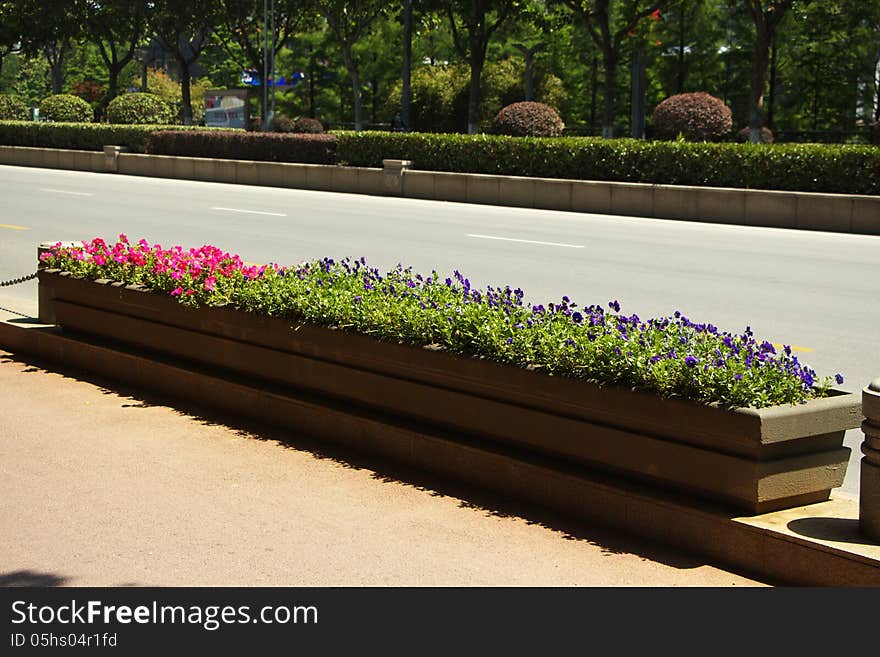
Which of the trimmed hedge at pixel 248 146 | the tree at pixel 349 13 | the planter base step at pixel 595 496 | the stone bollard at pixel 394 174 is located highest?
the tree at pixel 349 13

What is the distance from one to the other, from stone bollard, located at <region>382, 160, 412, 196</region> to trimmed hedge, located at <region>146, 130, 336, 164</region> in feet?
11.8

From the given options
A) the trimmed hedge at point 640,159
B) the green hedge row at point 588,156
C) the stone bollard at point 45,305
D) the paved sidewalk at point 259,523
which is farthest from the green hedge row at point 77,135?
the paved sidewalk at point 259,523

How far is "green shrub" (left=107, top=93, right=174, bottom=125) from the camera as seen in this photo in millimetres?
43625

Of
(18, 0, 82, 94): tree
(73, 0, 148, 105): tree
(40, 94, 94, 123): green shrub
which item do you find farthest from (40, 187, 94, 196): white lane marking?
(18, 0, 82, 94): tree

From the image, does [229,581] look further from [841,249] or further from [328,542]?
[841,249]

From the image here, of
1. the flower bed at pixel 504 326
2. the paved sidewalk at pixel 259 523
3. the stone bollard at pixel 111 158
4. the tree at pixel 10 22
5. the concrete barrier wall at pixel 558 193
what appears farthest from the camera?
the tree at pixel 10 22

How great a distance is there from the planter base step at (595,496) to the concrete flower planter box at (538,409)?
7 cm

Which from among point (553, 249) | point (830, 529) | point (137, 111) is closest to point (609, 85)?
point (137, 111)

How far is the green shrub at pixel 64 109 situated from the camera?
45.5 meters

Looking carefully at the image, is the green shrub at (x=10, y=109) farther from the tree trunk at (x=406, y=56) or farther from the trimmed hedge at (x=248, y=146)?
the trimmed hedge at (x=248, y=146)

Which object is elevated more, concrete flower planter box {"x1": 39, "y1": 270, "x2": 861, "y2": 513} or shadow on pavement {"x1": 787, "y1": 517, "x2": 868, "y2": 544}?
concrete flower planter box {"x1": 39, "y1": 270, "x2": 861, "y2": 513}

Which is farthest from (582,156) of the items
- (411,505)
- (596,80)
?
(596,80)

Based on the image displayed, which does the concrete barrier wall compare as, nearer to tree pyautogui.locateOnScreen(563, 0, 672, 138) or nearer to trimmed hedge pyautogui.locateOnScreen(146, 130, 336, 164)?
trimmed hedge pyautogui.locateOnScreen(146, 130, 336, 164)

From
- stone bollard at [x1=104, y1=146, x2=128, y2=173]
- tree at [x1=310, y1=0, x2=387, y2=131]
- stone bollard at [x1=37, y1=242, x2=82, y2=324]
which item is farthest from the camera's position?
tree at [x1=310, y1=0, x2=387, y2=131]
